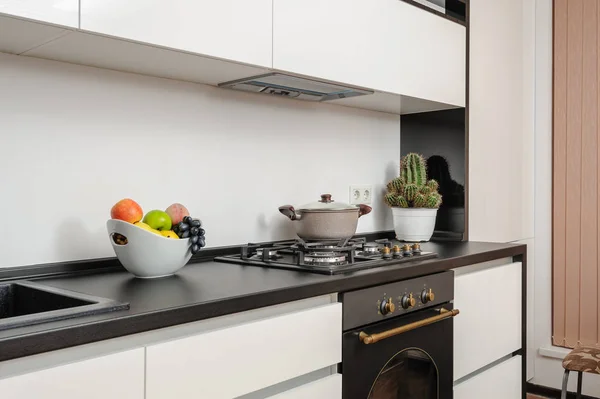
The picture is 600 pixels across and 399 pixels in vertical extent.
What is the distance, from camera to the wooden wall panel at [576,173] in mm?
3014

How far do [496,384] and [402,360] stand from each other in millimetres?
680

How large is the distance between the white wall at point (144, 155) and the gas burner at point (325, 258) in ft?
1.35

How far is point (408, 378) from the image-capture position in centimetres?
177

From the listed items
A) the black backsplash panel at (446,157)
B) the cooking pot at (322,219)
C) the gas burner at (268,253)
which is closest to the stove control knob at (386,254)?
the cooking pot at (322,219)

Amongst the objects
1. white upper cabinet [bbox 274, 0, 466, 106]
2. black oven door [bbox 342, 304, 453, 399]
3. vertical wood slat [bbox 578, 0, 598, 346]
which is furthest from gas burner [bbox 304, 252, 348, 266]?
vertical wood slat [bbox 578, 0, 598, 346]

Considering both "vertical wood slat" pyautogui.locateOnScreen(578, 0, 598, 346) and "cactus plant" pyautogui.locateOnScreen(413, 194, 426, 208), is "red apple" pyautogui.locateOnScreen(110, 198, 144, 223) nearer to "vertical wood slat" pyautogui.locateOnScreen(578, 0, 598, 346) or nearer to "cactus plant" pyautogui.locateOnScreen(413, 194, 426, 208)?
"cactus plant" pyautogui.locateOnScreen(413, 194, 426, 208)

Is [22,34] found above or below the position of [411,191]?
above

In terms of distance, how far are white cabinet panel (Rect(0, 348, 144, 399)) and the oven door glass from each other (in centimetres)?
76

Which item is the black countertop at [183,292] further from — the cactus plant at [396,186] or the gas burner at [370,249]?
the cactus plant at [396,186]

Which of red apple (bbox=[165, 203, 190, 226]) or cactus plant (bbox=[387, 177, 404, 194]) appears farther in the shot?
cactus plant (bbox=[387, 177, 404, 194])

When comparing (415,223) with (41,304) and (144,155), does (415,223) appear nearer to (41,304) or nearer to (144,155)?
(144,155)

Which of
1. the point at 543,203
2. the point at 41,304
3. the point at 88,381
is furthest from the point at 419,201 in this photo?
the point at 88,381

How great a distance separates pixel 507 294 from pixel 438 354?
1.80 feet

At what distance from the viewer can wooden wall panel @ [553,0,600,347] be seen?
3.01 metres
